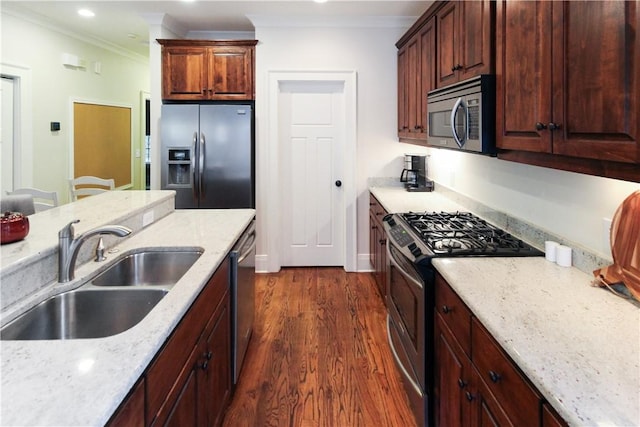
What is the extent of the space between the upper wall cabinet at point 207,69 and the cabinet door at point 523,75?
3.05 m

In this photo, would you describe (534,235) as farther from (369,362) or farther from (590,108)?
(369,362)

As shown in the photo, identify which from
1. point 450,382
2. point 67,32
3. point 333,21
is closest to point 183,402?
point 450,382

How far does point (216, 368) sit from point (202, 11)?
11.9 ft

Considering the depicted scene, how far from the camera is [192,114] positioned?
4410 millimetres

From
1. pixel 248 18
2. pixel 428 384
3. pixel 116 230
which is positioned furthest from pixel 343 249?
pixel 116 230

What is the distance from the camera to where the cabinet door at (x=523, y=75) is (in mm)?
1568

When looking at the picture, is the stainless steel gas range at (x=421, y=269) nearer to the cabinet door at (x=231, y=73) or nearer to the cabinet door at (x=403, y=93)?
the cabinet door at (x=403, y=93)

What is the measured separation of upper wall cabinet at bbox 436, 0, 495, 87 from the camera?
211 centimetres

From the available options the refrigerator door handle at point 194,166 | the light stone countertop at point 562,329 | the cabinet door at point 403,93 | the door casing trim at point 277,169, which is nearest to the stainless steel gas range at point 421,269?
the light stone countertop at point 562,329

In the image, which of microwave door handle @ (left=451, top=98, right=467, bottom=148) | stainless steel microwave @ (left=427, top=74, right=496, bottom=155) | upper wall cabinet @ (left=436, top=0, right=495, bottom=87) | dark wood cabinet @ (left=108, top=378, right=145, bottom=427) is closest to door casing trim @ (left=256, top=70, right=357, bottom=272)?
upper wall cabinet @ (left=436, top=0, right=495, bottom=87)

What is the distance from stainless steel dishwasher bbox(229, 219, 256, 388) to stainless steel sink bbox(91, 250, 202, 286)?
246mm

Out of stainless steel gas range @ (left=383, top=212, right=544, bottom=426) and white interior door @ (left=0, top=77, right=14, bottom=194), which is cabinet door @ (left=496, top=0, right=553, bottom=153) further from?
white interior door @ (left=0, top=77, right=14, bottom=194)

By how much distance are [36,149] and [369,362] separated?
14.2 feet

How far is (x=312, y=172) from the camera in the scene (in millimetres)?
4918
